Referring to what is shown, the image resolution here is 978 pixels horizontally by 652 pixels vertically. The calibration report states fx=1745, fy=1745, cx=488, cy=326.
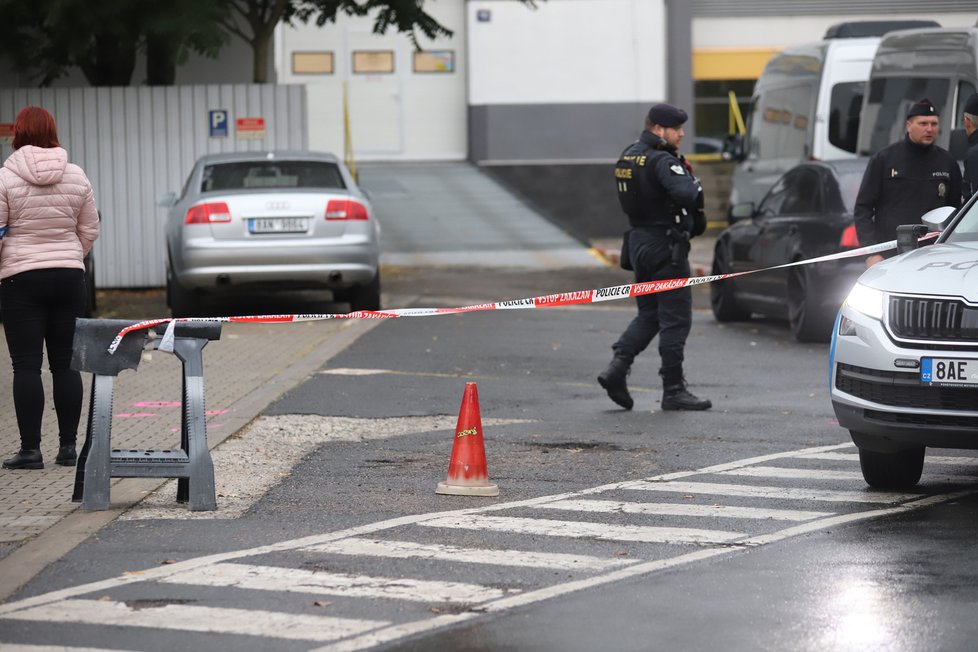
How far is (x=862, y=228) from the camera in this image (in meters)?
11.2

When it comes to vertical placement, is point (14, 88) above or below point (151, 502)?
above

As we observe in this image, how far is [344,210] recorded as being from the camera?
16094 millimetres

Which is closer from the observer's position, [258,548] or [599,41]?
[258,548]

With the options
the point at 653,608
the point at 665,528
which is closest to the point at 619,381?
the point at 665,528

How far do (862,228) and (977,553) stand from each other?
15.5ft

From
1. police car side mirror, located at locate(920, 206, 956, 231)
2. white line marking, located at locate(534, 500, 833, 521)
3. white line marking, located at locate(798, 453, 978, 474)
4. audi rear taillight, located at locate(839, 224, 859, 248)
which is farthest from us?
audi rear taillight, located at locate(839, 224, 859, 248)

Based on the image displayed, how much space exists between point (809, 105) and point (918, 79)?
4.01 m

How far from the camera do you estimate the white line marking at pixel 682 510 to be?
24.8 feet

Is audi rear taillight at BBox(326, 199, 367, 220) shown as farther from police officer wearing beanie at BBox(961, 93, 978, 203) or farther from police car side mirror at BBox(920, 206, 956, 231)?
police car side mirror at BBox(920, 206, 956, 231)

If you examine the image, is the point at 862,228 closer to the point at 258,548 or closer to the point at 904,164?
the point at 904,164

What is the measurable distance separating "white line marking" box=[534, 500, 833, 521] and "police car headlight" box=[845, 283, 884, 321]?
96 centimetres

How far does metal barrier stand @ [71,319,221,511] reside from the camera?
763 centimetres

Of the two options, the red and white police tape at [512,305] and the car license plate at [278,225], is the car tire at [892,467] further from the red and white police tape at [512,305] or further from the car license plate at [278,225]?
the car license plate at [278,225]

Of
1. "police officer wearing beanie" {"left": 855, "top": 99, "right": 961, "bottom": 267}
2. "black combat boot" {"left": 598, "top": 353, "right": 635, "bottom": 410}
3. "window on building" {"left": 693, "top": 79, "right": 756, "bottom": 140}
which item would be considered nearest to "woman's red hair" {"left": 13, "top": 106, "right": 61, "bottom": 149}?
"black combat boot" {"left": 598, "top": 353, "right": 635, "bottom": 410}
